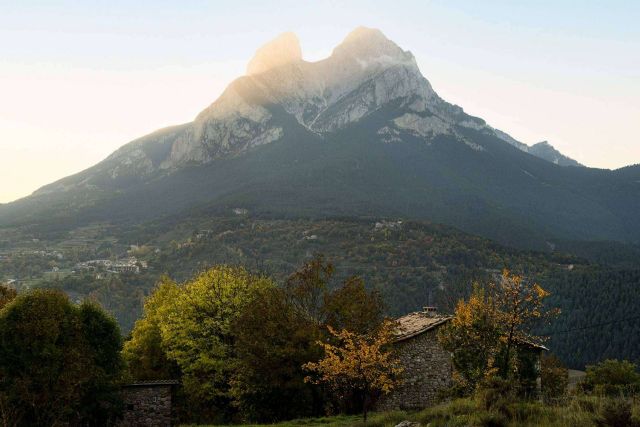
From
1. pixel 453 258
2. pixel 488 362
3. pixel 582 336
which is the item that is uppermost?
pixel 488 362

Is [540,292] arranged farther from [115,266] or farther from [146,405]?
[115,266]

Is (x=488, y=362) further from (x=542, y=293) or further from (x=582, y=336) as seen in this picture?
(x=582, y=336)

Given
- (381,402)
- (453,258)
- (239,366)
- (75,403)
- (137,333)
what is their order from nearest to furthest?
(75,403) → (381,402) → (239,366) → (137,333) → (453,258)

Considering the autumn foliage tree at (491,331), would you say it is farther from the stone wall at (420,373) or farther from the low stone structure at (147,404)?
the low stone structure at (147,404)

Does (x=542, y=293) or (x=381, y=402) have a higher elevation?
(x=542, y=293)

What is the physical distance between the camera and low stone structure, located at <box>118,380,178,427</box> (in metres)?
29.9

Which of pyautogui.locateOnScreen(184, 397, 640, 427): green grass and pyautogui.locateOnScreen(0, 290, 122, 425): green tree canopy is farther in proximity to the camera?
pyautogui.locateOnScreen(0, 290, 122, 425): green tree canopy

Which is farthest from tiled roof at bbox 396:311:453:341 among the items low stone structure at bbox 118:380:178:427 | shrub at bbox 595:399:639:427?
shrub at bbox 595:399:639:427

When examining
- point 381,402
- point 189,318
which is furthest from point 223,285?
point 381,402

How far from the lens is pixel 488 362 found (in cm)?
2623

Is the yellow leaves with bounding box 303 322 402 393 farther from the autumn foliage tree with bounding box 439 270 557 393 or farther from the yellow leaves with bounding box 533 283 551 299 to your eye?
the yellow leaves with bounding box 533 283 551 299

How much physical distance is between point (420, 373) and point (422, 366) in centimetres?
46

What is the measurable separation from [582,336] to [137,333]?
130m

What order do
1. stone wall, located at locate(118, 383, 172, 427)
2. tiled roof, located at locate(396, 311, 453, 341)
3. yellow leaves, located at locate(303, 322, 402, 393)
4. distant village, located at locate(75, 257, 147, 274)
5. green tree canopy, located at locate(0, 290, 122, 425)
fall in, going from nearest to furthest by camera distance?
green tree canopy, located at locate(0, 290, 122, 425), yellow leaves, located at locate(303, 322, 402, 393), stone wall, located at locate(118, 383, 172, 427), tiled roof, located at locate(396, 311, 453, 341), distant village, located at locate(75, 257, 147, 274)
